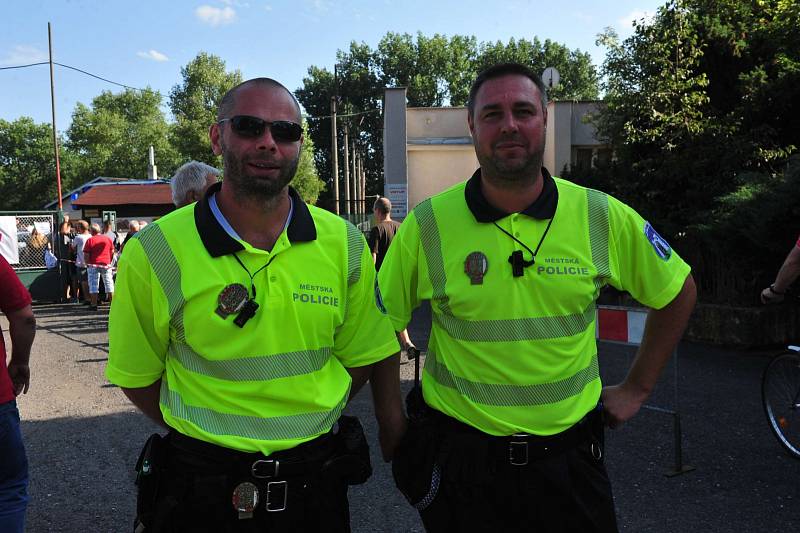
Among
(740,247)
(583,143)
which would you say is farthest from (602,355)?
(583,143)

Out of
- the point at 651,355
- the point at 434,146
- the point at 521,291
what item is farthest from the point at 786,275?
the point at 434,146

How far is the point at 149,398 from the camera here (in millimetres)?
2172

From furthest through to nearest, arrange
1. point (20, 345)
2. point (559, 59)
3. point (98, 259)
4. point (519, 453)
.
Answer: point (559, 59), point (98, 259), point (20, 345), point (519, 453)

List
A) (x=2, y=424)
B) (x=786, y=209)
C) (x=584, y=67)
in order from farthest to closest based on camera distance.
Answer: (x=584, y=67) < (x=786, y=209) < (x=2, y=424)

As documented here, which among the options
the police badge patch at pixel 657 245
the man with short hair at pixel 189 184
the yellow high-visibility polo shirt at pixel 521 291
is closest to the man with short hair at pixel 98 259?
the man with short hair at pixel 189 184

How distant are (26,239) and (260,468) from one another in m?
16.7

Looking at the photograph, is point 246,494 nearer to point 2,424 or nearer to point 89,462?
point 2,424

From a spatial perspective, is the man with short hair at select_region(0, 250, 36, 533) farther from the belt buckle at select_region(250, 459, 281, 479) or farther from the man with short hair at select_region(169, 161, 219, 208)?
the man with short hair at select_region(169, 161, 219, 208)

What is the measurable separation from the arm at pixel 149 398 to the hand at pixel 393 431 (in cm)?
75

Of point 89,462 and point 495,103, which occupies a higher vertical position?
point 495,103

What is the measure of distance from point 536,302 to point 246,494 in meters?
1.08

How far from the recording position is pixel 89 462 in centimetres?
510

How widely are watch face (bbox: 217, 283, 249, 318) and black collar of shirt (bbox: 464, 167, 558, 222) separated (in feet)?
2.80

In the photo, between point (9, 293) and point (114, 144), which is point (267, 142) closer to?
point (9, 293)
